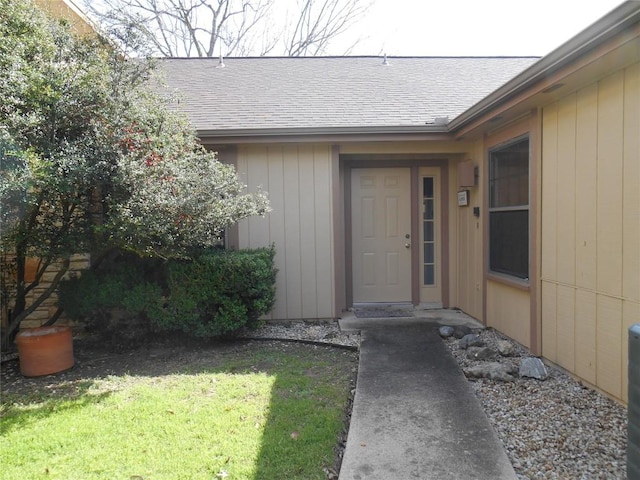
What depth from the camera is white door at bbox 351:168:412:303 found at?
6.51 m

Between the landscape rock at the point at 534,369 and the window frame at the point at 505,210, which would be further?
the window frame at the point at 505,210

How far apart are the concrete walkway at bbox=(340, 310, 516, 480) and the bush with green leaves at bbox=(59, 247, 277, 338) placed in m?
1.46

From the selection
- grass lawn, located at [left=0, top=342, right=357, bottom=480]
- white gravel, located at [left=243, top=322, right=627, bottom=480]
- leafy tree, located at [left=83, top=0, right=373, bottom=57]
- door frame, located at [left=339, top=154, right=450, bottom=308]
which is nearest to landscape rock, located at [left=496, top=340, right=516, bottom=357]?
white gravel, located at [left=243, top=322, right=627, bottom=480]

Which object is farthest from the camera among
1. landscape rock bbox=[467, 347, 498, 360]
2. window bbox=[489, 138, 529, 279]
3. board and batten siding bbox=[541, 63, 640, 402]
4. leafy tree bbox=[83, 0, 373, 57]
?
leafy tree bbox=[83, 0, 373, 57]

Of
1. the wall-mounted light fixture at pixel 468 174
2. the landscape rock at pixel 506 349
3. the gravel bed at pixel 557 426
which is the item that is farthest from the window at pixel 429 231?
the gravel bed at pixel 557 426

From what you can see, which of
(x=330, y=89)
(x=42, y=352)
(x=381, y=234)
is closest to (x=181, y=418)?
(x=42, y=352)

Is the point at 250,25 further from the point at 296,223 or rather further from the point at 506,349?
the point at 506,349

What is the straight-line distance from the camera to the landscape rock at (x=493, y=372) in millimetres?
3777

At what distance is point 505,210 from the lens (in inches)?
198

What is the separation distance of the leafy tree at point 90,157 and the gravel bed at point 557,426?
3.02 metres

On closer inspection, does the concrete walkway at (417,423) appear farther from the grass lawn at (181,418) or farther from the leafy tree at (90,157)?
the leafy tree at (90,157)

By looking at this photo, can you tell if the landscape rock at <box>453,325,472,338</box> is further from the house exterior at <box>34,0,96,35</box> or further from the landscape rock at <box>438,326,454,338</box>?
the house exterior at <box>34,0,96,35</box>

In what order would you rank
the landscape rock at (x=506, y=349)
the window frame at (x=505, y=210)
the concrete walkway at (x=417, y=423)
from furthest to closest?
1. the window frame at (x=505, y=210)
2. the landscape rock at (x=506, y=349)
3. the concrete walkway at (x=417, y=423)

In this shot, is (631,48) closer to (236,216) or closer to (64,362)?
(236,216)
